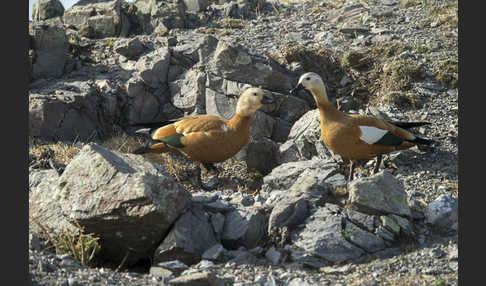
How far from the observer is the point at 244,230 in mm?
7277

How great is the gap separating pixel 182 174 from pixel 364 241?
193 inches

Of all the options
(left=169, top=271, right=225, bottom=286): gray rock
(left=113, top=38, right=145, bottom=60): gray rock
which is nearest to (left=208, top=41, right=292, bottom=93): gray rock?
(left=113, top=38, right=145, bottom=60): gray rock

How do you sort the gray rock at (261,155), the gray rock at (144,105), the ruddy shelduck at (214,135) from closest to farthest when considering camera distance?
1. the ruddy shelduck at (214,135)
2. the gray rock at (261,155)
3. the gray rock at (144,105)

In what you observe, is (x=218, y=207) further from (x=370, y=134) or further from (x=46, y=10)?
(x=46, y=10)

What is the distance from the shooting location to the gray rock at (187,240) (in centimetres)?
678

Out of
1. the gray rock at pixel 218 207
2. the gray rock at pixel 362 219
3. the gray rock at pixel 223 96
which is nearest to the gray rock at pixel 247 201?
the gray rock at pixel 218 207

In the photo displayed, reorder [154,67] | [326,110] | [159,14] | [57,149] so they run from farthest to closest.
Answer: [159,14], [154,67], [57,149], [326,110]

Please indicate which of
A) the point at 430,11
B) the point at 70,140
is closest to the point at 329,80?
the point at 430,11

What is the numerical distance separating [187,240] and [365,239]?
2336 millimetres

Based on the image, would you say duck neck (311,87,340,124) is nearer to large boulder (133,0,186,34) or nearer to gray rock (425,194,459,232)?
gray rock (425,194,459,232)

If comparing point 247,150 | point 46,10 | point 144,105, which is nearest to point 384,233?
point 247,150

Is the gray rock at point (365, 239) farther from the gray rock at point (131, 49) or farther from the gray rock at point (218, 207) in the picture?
the gray rock at point (131, 49)

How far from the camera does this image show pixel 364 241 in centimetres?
695

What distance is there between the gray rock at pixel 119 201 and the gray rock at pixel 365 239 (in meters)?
2.24
